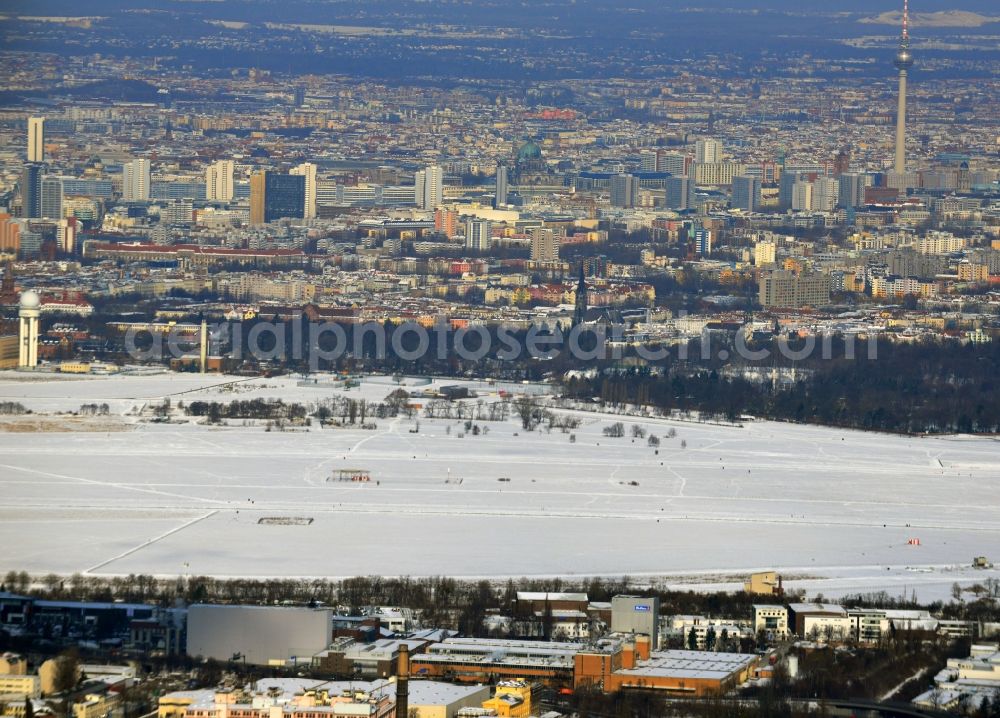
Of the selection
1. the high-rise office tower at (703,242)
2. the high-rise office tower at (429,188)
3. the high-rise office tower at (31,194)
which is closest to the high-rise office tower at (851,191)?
the high-rise office tower at (429,188)

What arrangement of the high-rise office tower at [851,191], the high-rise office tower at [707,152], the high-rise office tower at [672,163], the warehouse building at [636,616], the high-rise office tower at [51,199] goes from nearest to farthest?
the warehouse building at [636,616], the high-rise office tower at [51,199], the high-rise office tower at [851,191], the high-rise office tower at [672,163], the high-rise office tower at [707,152]

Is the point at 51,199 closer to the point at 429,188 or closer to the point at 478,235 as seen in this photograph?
the point at 478,235

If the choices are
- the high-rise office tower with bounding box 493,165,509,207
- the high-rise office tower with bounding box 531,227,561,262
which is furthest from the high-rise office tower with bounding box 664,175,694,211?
the high-rise office tower with bounding box 531,227,561,262

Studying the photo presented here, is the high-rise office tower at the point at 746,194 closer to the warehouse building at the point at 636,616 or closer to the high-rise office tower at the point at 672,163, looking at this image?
the high-rise office tower at the point at 672,163

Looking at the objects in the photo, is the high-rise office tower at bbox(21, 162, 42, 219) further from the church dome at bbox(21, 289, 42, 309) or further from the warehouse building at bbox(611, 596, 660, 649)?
the warehouse building at bbox(611, 596, 660, 649)

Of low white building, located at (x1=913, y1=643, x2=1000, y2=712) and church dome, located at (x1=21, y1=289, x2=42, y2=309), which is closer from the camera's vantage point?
low white building, located at (x1=913, y1=643, x2=1000, y2=712)

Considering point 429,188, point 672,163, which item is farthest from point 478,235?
point 672,163
